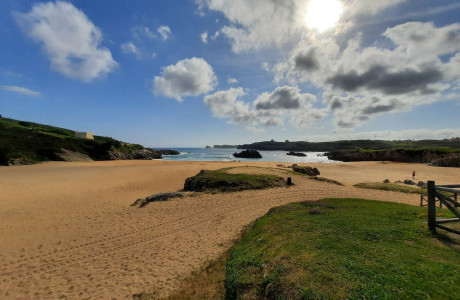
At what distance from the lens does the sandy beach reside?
8250 mm

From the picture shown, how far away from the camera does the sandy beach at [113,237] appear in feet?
27.1

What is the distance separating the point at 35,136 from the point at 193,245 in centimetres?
7996

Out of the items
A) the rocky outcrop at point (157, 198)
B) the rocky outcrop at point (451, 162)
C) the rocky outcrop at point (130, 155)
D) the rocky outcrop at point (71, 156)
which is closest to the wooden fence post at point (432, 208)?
the rocky outcrop at point (157, 198)

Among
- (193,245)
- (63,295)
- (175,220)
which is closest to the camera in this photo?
(63,295)

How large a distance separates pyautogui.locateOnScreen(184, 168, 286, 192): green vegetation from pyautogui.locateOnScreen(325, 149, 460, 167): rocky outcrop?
5607 centimetres

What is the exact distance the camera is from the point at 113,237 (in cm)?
1238

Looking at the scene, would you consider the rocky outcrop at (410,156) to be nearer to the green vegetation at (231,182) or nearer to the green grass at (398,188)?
the green grass at (398,188)

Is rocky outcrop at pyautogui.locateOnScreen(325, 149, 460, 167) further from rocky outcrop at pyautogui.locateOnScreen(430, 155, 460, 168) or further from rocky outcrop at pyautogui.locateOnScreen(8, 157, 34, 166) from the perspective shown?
rocky outcrop at pyautogui.locateOnScreen(8, 157, 34, 166)

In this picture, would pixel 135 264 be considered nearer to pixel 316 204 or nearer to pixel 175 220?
pixel 175 220

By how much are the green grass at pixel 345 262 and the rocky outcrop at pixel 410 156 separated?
2477 inches

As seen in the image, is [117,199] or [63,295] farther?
[117,199]

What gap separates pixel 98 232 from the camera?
13.2m

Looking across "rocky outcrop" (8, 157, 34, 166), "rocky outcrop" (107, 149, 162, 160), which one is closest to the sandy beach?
"rocky outcrop" (8, 157, 34, 166)

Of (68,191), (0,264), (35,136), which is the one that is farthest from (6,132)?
(0,264)
